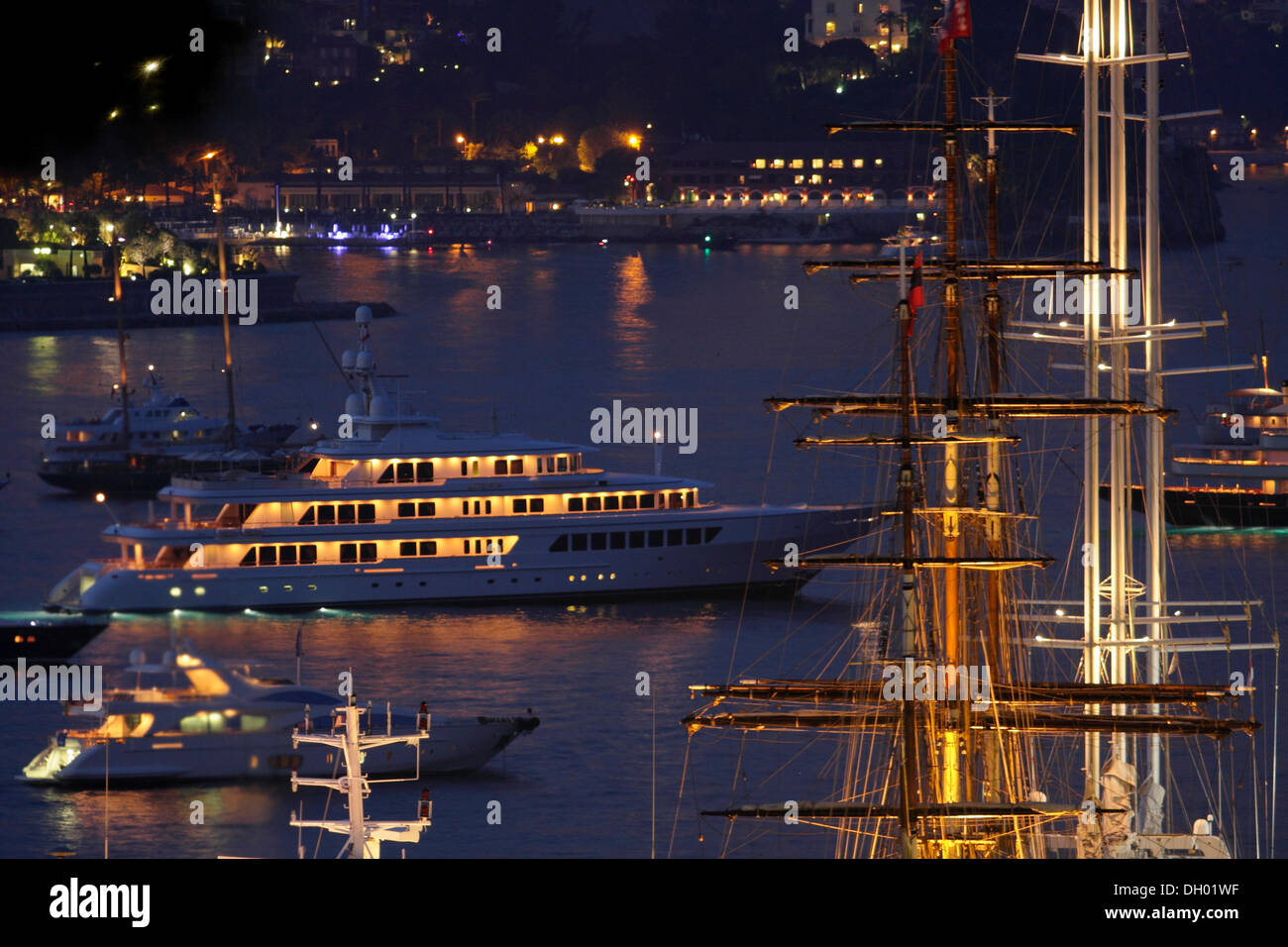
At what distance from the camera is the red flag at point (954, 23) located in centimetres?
1318

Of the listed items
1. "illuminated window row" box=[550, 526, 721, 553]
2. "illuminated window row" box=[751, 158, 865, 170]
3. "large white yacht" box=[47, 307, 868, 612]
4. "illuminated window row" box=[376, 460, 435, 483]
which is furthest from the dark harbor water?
"illuminated window row" box=[751, 158, 865, 170]

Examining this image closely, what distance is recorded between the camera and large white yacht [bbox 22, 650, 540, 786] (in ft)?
61.8

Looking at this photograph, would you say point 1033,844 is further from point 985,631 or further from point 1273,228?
point 1273,228

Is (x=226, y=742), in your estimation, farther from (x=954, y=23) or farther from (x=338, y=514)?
(x=338, y=514)

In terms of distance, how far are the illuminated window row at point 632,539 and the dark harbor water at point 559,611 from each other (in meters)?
0.85

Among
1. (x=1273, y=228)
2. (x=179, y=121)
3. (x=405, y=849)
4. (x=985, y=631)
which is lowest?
(x=405, y=849)

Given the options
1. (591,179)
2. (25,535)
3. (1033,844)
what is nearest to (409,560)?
(25,535)

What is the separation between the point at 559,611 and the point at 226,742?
9.96 m

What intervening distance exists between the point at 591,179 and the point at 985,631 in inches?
5117

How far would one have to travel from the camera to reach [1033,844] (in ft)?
36.9

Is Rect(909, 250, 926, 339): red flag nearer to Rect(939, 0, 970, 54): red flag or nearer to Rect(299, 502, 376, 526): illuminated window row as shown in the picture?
Rect(939, 0, 970, 54): red flag

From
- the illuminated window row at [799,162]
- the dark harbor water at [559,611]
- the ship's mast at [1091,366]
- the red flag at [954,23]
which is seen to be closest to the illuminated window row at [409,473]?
the dark harbor water at [559,611]

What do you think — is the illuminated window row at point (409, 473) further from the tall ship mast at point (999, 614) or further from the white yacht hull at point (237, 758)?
the tall ship mast at point (999, 614)

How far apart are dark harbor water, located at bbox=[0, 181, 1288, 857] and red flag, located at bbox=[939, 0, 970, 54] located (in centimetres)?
320
